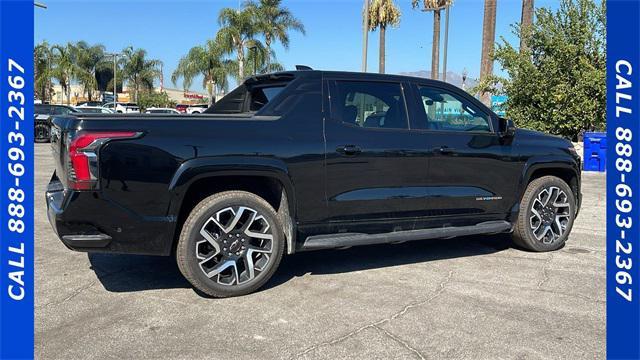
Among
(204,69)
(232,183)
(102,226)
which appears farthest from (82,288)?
(204,69)

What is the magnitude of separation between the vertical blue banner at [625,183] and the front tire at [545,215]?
353 cm

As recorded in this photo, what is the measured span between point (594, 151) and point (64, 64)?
58.5 metres

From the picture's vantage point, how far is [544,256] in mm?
5445

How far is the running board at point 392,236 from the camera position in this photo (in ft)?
14.1

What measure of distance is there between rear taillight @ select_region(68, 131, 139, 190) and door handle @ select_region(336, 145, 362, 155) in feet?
5.70

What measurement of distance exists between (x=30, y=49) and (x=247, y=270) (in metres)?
2.53

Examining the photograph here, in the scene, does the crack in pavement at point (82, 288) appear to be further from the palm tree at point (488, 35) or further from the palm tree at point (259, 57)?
the palm tree at point (259, 57)

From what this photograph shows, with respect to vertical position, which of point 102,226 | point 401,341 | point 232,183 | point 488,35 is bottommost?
point 401,341

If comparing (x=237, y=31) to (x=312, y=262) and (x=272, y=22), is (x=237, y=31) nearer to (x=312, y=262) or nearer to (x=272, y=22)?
(x=272, y=22)

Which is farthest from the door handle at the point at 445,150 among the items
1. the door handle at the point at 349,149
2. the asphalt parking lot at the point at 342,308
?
the asphalt parking lot at the point at 342,308

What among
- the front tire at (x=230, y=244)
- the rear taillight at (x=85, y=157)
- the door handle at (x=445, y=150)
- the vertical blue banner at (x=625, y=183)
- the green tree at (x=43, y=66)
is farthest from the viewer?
the green tree at (x=43, y=66)

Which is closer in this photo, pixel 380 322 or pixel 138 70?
pixel 380 322

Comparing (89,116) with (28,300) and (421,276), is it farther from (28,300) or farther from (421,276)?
(421,276)

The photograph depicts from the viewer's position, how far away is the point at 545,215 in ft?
18.2
